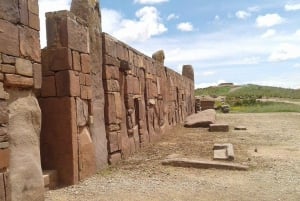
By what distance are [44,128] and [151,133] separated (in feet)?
18.0

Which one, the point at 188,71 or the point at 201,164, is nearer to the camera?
the point at 201,164

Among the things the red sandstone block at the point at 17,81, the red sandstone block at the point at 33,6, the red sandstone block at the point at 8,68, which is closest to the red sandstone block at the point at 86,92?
the red sandstone block at the point at 17,81

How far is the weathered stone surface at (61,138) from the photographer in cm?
675

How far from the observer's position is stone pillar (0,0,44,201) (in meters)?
4.91

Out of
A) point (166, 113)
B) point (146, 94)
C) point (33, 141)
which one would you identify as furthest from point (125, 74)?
point (166, 113)

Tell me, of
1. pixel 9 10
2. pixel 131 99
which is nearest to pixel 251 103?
pixel 131 99

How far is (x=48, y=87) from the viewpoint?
691cm

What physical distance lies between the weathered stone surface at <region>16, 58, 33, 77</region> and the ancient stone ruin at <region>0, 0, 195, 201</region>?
13 mm

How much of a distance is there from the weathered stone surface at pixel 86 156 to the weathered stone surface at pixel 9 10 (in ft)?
8.68

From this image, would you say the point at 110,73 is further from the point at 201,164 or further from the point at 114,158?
the point at 201,164

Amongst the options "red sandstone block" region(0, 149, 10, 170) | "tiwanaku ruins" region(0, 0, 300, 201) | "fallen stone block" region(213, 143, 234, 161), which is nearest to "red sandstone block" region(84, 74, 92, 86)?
"tiwanaku ruins" region(0, 0, 300, 201)

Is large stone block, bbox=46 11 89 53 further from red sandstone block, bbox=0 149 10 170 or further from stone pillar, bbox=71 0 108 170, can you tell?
red sandstone block, bbox=0 149 10 170

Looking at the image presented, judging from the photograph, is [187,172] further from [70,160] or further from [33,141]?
[33,141]

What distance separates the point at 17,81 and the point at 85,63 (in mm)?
2371
